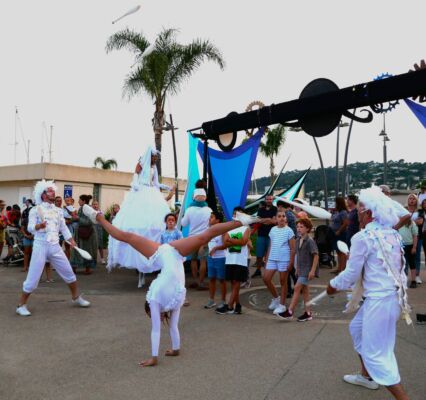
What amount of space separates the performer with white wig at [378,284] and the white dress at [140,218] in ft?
17.3

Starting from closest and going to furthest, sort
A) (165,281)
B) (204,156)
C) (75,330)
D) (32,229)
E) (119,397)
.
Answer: (119,397) → (165,281) → (75,330) → (32,229) → (204,156)

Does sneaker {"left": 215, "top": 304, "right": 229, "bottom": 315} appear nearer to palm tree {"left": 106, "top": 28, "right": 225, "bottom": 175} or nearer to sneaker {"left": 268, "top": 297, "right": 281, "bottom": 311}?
sneaker {"left": 268, "top": 297, "right": 281, "bottom": 311}

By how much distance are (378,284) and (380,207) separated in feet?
2.14

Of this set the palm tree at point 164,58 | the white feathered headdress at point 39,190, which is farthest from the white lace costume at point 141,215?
the palm tree at point 164,58

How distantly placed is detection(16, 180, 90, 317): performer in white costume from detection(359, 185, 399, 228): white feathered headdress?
4.92 metres

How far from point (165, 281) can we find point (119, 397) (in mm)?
1234

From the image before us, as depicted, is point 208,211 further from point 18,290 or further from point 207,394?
point 207,394

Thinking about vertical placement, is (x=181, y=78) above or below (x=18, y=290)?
above

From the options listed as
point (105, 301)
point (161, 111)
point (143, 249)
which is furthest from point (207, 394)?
point (161, 111)

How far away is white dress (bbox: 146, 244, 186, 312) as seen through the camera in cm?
476

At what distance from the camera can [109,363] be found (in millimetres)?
4805

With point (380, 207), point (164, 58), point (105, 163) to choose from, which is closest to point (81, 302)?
point (380, 207)

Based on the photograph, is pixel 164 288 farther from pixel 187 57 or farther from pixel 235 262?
pixel 187 57

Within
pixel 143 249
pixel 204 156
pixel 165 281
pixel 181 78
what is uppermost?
pixel 181 78
